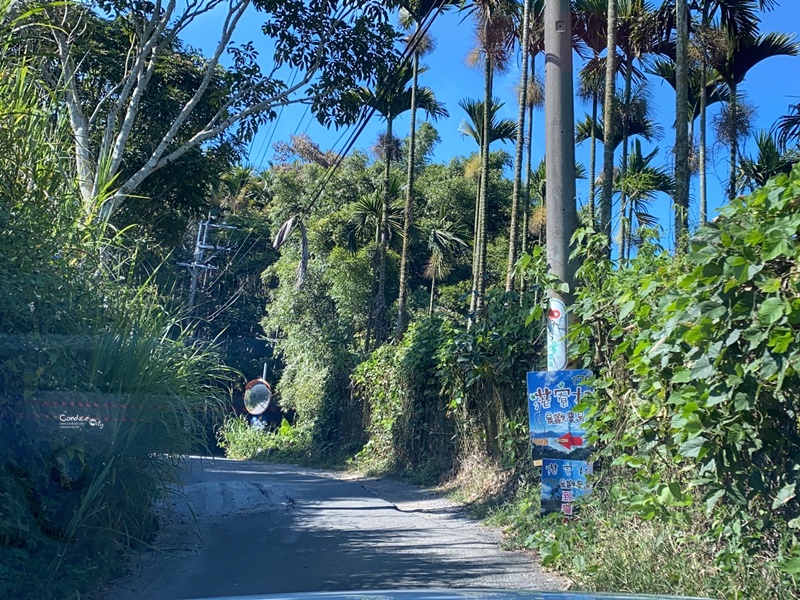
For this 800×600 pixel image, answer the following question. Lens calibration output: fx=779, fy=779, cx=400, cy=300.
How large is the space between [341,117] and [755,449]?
9.81 metres

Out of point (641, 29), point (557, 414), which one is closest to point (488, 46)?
point (641, 29)

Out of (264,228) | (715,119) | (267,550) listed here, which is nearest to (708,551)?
(267,550)

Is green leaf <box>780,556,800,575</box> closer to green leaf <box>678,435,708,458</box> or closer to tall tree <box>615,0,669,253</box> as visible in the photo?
green leaf <box>678,435,708,458</box>

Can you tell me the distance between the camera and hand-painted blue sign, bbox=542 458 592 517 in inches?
277

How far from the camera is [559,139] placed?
7.76 metres

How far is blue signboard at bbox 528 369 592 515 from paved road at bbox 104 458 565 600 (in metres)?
0.69

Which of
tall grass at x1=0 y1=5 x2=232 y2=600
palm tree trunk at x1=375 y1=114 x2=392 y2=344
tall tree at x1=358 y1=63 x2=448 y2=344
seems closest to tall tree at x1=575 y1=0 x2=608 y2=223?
tall tree at x1=358 y1=63 x2=448 y2=344

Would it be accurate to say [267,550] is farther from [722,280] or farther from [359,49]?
[359,49]

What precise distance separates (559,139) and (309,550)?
4704mm

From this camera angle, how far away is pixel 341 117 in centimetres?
1313

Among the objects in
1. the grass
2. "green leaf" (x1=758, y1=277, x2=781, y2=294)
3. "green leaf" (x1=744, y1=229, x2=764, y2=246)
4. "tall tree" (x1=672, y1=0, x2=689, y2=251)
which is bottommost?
the grass

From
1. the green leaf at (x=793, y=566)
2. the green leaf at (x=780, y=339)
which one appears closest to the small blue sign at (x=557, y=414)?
the green leaf at (x=793, y=566)

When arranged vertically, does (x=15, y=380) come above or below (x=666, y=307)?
below

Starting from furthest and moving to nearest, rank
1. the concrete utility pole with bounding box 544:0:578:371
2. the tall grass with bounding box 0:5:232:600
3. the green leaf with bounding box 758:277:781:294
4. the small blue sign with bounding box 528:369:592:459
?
the concrete utility pole with bounding box 544:0:578:371
the small blue sign with bounding box 528:369:592:459
the tall grass with bounding box 0:5:232:600
the green leaf with bounding box 758:277:781:294
